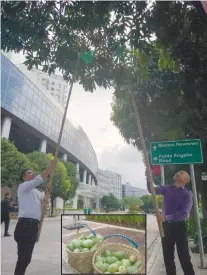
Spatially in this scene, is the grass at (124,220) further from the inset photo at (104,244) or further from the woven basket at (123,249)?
the woven basket at (123,249)

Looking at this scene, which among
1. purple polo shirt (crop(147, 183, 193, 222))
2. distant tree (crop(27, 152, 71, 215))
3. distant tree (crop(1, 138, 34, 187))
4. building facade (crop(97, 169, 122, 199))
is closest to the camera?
purple polo shirt (crop(147, 183, 193, 222))

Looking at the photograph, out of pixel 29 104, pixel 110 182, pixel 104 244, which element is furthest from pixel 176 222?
pixel 110 182

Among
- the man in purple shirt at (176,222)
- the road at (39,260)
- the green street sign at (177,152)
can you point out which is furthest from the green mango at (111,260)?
the green street sign at (177,152)

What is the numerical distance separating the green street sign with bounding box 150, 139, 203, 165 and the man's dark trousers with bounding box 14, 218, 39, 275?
280 cm

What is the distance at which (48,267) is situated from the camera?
18.1 ft

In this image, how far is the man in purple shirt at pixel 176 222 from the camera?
3.63 meters

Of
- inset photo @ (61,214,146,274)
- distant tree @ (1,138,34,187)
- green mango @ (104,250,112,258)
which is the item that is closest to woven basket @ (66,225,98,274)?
inset photo @ (61,214,146,274)

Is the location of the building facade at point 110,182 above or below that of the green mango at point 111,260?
above

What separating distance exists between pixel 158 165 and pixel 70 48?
2907mm

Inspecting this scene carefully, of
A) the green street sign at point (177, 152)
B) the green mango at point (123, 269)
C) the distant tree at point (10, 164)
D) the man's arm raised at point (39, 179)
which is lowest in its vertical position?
the green mango at point (123, 269)

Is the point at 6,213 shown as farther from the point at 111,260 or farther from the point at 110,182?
the point at 110,182

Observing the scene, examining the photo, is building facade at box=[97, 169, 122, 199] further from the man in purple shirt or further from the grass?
the grass

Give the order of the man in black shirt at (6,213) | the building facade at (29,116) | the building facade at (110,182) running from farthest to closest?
the building facade at (110,182) → the building facade at (29,116) → the man in black shirt at (6,213)

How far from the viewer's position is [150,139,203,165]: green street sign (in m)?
5.31
